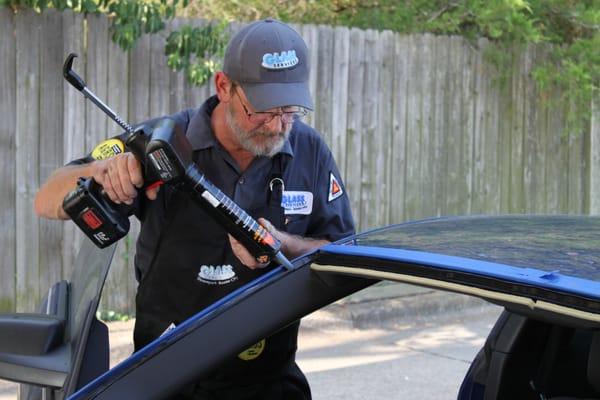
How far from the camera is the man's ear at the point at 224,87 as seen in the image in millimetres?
2572

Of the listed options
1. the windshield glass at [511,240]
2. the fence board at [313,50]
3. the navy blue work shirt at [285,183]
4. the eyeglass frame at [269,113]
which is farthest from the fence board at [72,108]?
the windshield glass at [511,240]

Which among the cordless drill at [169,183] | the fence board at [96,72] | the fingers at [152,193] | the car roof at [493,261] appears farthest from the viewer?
the fence board at [96,72]

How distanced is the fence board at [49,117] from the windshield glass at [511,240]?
3646mm

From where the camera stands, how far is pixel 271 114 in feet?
8.20

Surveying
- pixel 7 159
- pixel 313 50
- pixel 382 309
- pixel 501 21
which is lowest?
pixel 382 309

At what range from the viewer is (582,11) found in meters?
7.93

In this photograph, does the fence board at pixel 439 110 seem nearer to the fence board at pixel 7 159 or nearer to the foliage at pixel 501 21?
the foliage at pixel 501 21

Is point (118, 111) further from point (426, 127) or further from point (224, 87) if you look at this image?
→ point (224, 87)

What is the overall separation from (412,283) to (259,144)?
97 cm

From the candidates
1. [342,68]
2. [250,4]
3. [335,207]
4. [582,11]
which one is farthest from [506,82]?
Result: [335,207]

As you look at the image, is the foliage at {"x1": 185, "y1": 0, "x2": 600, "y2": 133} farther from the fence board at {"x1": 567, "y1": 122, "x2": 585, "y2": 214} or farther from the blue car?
the blue car

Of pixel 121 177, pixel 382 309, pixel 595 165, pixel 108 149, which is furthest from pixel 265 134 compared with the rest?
pixel 595 165

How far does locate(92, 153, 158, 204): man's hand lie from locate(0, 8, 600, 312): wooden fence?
135 inches

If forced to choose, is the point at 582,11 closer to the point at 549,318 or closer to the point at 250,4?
the point at 250,4
